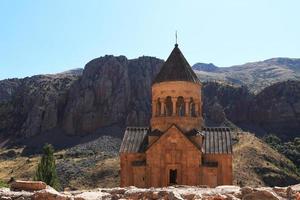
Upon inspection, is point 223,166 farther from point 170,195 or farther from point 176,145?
point 170,195

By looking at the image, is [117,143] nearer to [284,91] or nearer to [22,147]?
[22,147]

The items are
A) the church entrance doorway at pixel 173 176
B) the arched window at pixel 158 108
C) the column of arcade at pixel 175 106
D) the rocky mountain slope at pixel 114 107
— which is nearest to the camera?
the church entrance doorway at pixel 173 176

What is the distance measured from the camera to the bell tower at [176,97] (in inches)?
1268

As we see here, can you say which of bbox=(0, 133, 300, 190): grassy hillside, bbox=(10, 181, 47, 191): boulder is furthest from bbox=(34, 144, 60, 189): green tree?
bbox=(10, 181, 47, 191): boulder

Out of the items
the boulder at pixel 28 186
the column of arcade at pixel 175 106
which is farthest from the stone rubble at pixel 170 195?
the column of arcade at pixel 175 106

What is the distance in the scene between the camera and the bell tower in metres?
32.2

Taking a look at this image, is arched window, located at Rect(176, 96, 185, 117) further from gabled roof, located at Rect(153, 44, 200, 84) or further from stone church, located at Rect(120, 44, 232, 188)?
gabled roof, located at Rect(153, 44, 200, 84)

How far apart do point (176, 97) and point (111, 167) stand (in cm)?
4619

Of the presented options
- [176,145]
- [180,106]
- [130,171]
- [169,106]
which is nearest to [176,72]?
[180,106]

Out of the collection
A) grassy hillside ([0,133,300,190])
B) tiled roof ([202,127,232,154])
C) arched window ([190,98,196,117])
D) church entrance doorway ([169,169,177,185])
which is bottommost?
grassy hillside ([0,133,300,190])

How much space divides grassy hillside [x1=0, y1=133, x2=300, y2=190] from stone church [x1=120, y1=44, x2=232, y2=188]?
115 feet

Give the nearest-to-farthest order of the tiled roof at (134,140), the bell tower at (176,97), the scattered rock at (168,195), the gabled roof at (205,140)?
the scattered rock at (168,195) → the gabled roof at (205,140) → the tiled roof at (134,140) → the bell tower at (176,97)

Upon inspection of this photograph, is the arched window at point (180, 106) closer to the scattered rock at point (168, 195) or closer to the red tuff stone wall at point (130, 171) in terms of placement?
the red tuff stone wall at point (130, 171)

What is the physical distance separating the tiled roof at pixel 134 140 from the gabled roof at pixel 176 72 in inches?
141
